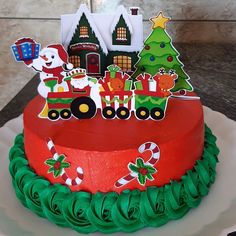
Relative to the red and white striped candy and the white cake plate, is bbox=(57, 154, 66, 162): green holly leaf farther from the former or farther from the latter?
the white cake plate

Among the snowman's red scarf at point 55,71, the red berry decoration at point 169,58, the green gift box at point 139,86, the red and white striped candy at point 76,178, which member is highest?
the snowman's red scarf at point 55,71

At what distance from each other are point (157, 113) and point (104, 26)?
23 centimetres

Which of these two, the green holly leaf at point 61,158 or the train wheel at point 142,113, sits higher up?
the train wheel at point 142,113

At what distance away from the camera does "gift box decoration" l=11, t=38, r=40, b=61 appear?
0.94 m

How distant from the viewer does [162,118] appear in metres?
0.94

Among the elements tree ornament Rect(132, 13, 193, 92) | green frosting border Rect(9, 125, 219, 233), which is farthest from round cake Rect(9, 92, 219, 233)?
tree ornament Rect(132, 13, 193, 92)

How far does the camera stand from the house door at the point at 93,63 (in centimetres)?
103

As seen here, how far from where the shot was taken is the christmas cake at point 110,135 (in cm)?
86

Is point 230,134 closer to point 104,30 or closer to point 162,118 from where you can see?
point 162,118

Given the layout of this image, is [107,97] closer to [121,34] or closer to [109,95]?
[109,95]

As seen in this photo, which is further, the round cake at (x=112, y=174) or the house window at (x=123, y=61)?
the house window at (x=123, y=61)

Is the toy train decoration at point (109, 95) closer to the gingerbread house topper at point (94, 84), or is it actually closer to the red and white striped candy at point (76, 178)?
the gingerbread house topper at point (94, 84)

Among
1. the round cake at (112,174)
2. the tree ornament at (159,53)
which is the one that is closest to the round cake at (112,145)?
the round cake at (112,174)

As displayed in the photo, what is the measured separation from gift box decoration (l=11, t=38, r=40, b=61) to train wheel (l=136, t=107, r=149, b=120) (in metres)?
0.24
